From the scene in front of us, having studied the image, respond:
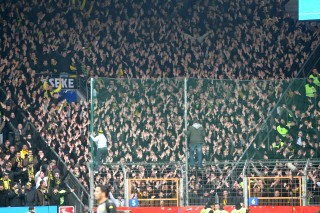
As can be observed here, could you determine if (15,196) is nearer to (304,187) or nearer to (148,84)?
(148,84)

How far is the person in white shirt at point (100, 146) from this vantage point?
27812mm

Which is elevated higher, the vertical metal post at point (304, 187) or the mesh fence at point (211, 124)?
the mesh fence at point (211, 124)

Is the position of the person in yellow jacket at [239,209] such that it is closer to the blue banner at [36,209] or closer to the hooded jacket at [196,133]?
the hooded jacket at [196,133]

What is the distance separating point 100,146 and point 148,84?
260 cm

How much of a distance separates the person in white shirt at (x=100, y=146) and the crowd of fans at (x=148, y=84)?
35cm

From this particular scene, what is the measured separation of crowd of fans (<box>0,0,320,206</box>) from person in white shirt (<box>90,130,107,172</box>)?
13.9 inches

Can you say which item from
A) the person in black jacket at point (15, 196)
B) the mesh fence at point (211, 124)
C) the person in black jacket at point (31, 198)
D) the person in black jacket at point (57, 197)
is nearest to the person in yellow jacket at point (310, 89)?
the mesh fence at point (211, 124)

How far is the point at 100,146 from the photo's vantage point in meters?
27.9

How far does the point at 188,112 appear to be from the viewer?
29.3 meters

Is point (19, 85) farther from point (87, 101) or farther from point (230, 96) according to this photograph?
point (230, 96)

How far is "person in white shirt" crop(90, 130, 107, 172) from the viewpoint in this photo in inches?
1095

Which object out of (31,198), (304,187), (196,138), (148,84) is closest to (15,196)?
(31,198)

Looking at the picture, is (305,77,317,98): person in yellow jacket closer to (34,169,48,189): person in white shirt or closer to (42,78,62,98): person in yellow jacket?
(34,169,48,189): person in white shirt

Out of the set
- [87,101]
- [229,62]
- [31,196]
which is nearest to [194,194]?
[31,196]
